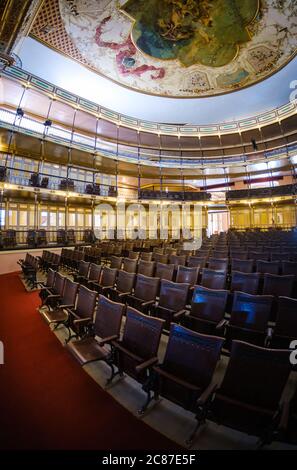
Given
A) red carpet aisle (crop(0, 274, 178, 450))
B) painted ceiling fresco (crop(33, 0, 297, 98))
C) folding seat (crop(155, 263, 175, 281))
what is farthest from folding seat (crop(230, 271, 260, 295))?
→ painted ceiling fresco (crop(33, 0, 297, 98))

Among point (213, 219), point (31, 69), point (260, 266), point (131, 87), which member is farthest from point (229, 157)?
point (260, 266)

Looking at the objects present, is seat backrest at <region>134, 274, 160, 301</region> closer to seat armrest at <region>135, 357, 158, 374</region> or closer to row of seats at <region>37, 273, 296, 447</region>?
row of seats at <region>37, 273, 296, 447</region>

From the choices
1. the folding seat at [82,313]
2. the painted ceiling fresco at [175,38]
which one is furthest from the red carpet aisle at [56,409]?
the painted ceiling fresco at [175,38]

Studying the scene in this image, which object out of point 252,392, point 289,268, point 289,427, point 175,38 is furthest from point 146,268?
point 175,38

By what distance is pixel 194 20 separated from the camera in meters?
12.3

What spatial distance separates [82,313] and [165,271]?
82.7 inches

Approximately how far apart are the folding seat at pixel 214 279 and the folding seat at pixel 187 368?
2081 mm

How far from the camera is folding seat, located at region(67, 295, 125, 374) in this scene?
7.78 ft

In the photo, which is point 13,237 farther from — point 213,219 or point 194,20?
point 213,219

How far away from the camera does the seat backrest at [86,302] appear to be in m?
3.07

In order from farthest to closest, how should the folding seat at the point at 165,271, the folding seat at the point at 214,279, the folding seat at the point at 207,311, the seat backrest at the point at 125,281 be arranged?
the folding seat at the point at 165,271
the seat backrest at the point at 125,281
the folding seat at the point at 214,279
the folding seat at the point at 207,311

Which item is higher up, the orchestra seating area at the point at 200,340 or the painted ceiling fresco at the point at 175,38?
the painted ceiling fresco at the point at 175,38

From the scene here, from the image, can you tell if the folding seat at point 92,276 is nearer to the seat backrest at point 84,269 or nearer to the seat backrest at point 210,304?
the seat backrest at point 84,269

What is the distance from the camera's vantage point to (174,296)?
11.0 ft
